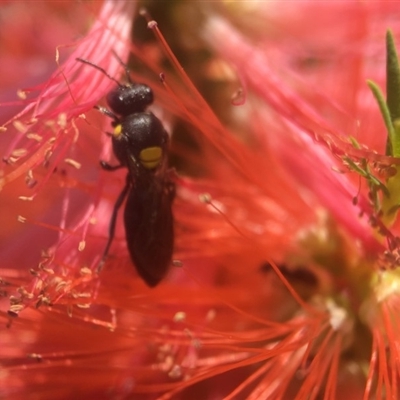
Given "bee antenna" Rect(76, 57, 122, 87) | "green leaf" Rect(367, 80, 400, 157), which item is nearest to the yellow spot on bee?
"bee antenna" Rect(76, 57, 122, 87)

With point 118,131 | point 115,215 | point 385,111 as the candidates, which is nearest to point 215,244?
point 115,215

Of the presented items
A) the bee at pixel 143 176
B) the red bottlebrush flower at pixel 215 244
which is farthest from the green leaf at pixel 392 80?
the bee at pixel 143 176

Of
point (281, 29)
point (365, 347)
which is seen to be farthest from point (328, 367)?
point (281, 29)

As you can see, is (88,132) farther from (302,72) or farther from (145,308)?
(302,72)

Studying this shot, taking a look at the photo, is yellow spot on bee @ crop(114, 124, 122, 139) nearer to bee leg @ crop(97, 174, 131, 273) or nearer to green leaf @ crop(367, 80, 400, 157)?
bee leg @ crop(97, 174, 131, 273)

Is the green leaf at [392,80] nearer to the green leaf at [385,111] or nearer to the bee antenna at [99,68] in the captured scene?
the green leaf at [385,111]

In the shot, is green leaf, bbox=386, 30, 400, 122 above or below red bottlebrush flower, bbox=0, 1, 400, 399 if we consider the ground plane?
above
